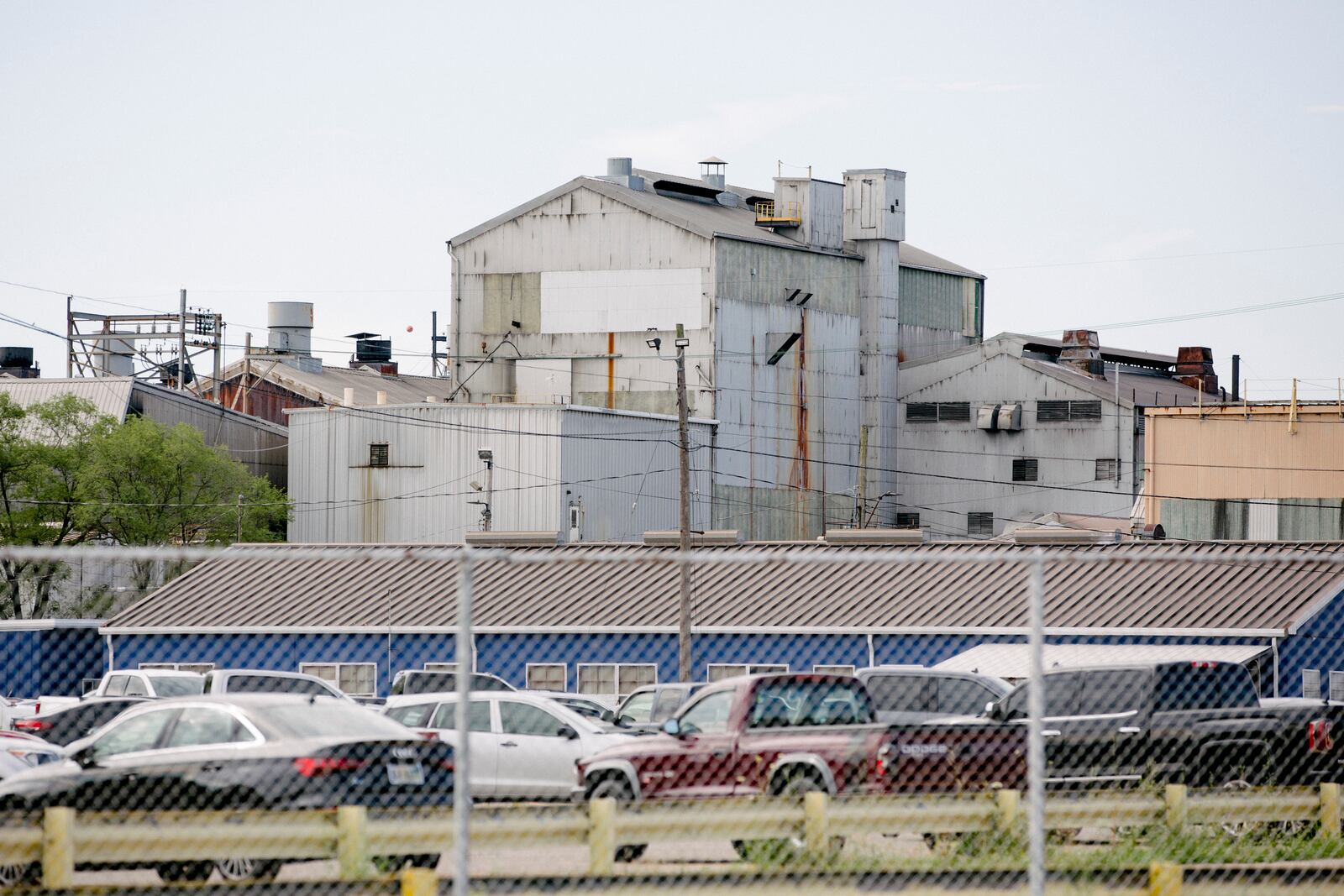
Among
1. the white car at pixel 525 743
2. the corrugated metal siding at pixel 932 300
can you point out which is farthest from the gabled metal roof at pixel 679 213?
the white car at pixel 525 743

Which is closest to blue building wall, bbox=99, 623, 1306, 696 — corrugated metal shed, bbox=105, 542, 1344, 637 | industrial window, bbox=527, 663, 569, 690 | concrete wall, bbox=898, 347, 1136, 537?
industrial window, bbox=527, 663, 569, 690

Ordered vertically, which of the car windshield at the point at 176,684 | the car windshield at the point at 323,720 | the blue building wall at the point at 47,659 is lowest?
the blue building wall at the point at 47,659

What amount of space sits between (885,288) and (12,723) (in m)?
51.7

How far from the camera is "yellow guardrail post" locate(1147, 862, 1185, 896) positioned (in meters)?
9.87

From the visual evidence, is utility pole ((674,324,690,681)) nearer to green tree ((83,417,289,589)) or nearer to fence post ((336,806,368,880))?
fence post ((336,806,368,880))

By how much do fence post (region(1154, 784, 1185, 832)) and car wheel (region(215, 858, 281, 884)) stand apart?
243 inches

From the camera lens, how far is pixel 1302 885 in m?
10.5

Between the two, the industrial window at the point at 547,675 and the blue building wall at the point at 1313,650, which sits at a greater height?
the blue building wall at the point at 1313,650

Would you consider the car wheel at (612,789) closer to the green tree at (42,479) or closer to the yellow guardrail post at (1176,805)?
the yellow guardrail post at (1176,805)

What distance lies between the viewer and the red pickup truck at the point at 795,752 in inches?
544

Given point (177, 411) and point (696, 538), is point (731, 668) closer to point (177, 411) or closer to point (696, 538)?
point (696, 538)

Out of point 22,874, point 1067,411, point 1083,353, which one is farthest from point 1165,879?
point 1083,353

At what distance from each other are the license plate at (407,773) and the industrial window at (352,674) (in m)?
25.3

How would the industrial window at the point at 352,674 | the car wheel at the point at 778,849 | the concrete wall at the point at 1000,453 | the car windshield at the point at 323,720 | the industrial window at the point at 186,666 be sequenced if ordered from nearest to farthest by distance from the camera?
1. the car wheel at the point at 778,849
2. the car windshield at the point at 323,720
3. the industrial window at the point at 352,674
4. the industrial window at the point at 186,666
5. the concrete wall at the point at 1000,453
